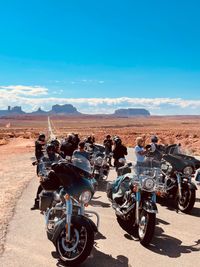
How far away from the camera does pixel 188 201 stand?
927 cm

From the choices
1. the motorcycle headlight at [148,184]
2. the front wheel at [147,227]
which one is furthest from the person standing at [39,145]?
the front wheel at [147,227]

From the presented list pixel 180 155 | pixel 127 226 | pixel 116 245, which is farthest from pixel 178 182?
pixel 116 245

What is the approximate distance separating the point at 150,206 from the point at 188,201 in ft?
9.36

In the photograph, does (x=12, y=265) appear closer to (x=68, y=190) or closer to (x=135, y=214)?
(x=68, y=190)

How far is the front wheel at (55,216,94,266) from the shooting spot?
18.5 feet

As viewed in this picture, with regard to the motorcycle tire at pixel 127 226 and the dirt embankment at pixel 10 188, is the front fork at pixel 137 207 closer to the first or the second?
the motorcycle tire at pixel 127 226

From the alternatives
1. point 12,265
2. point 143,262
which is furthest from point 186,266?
point 12,265

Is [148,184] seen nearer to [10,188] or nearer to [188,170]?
[188,170]

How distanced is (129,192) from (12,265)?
281 cm

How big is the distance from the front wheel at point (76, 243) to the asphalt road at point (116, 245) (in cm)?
31

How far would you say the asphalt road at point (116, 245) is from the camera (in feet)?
19.9

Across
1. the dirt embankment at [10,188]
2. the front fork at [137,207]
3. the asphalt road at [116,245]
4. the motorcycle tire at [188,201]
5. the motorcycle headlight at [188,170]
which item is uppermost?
the motorcycle headlight at [188,170]

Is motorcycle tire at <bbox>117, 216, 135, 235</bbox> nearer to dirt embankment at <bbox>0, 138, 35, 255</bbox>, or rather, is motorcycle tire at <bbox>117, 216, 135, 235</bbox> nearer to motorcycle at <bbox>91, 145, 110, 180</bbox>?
dirt embankment at <bbox>0, 138, 35, 255</bbox>

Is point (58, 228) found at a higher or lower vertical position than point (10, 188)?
higher
